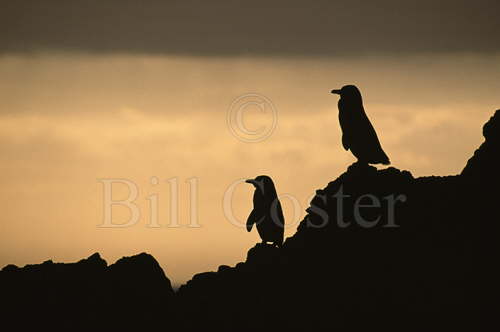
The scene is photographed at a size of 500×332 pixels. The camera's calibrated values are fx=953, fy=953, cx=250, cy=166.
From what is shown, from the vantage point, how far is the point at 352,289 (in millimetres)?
28078

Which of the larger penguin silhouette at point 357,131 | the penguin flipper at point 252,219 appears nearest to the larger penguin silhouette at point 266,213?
the penguin flipper at point 252,219

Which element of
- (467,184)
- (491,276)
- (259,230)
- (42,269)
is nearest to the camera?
(491,276)

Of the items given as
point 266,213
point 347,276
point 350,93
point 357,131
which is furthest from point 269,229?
point 347,276

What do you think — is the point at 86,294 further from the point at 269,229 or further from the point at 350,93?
the point at 350,93

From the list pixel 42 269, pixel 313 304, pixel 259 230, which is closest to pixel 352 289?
pixel 313 304

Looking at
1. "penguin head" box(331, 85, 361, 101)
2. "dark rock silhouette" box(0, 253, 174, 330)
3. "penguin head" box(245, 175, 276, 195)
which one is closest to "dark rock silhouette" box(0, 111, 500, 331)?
"dark rock silhouette" box(0, 253, 174, 330)

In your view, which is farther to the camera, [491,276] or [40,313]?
[40,313]

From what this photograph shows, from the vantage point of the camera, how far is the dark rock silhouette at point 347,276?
27547mm

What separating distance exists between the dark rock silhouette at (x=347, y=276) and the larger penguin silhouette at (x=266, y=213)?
12.7 feet

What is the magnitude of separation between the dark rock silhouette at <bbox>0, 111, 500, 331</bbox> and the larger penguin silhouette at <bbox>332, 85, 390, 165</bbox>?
1428mm

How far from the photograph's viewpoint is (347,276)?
28422mm

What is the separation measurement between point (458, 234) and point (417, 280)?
6.43 feet

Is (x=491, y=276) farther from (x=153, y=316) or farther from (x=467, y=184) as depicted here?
(x=153, y=316)

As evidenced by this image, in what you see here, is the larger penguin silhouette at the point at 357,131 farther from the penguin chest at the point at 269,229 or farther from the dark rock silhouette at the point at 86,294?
the dark rock silhouette at the point at 86,294
